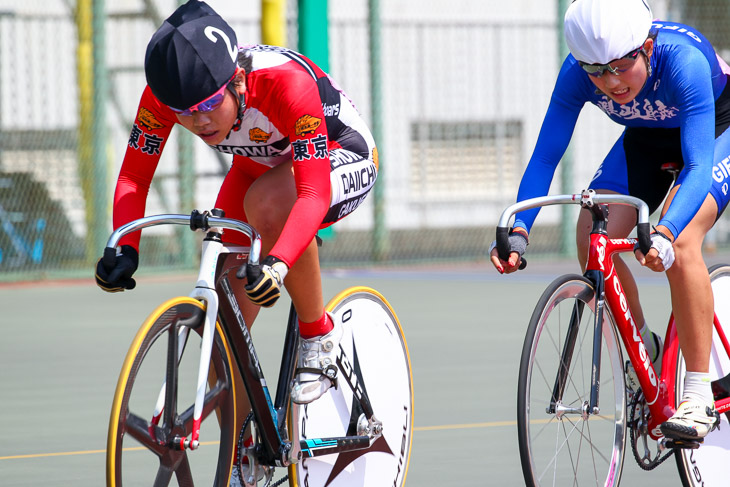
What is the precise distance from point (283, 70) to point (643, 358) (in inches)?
59.7

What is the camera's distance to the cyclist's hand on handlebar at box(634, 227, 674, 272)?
3674 millimetres

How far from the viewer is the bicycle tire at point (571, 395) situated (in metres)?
3.73

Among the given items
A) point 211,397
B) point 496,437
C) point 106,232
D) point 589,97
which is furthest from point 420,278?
point 211,397

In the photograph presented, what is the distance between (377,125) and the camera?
1441cm

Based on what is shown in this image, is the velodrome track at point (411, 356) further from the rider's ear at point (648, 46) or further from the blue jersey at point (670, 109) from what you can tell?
the rider's ear at point (648, 46)

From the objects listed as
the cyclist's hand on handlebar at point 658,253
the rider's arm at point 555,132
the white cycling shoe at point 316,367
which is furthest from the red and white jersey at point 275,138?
the cyclist's hand on handlebar at point 658,253

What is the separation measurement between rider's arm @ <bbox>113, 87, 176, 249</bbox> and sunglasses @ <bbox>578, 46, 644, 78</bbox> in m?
1.30

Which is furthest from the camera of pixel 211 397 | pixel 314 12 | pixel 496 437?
pixel 314 12

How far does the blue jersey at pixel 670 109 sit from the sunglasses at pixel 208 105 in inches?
46.7

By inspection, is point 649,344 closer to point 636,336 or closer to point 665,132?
point 636,336

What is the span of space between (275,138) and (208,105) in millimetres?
433

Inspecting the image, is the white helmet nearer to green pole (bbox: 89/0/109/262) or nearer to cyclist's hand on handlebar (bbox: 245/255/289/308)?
cyclist's hand on handlebar (bbox: 245/255/289/308)

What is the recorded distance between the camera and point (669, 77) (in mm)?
3975

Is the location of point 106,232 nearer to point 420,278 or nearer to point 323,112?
point 420,278
